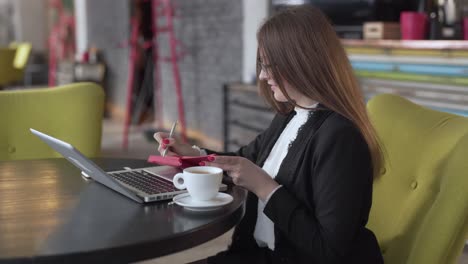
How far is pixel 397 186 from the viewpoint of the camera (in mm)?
1506

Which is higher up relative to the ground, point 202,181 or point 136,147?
point 202,181

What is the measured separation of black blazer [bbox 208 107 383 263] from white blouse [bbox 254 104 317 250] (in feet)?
0.17

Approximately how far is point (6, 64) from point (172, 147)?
20.7 ft

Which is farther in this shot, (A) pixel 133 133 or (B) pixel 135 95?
(B) pixel 135 95

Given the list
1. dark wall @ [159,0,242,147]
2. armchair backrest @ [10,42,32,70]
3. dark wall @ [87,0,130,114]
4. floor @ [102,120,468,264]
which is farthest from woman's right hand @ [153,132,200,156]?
armchair backrest @ [10,42,32,70]

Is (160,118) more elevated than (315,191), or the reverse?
(315,191)

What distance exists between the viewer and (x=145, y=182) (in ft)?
4.49

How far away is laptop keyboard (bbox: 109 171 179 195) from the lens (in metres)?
1.29

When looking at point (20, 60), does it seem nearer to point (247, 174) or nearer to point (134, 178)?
point (134, 178)

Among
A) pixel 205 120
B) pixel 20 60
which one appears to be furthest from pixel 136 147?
pixel 20 60

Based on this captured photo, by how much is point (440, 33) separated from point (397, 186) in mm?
1584

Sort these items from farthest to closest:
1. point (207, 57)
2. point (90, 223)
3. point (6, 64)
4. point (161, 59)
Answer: point (6, 64), point (161, 59), point (207, 57), point (90, 223)

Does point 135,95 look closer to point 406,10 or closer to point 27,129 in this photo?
point 406,10

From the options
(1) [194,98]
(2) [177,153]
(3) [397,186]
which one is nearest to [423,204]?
(3) [397,186]
